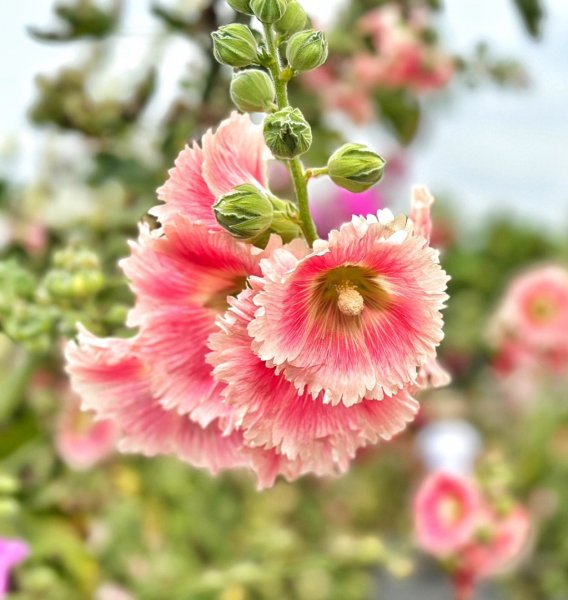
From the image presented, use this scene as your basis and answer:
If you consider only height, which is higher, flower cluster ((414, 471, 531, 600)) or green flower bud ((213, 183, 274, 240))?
green flower bud ((213, 183, 274, 240))

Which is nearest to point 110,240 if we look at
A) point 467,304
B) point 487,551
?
point 487,551

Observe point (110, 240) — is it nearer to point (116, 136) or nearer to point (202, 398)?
point (116, 136)

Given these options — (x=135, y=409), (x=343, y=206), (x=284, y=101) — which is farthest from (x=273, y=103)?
(x=343, y=206)

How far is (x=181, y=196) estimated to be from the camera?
225 mm

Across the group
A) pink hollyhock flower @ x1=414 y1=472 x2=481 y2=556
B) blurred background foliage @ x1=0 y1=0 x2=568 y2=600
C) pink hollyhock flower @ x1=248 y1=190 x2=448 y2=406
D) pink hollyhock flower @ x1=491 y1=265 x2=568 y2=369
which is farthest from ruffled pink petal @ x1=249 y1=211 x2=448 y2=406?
pink hollyhock flower @ x1=491 y1=265 x2=568 y2=369

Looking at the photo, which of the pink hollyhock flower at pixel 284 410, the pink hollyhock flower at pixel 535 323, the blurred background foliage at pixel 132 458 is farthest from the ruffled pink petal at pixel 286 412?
the pink hollyhock flower at pixel 535 323

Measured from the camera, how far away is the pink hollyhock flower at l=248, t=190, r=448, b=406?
0.20m

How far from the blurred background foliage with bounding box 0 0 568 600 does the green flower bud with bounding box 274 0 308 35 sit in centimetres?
13

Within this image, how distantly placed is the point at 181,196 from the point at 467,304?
2.30ft

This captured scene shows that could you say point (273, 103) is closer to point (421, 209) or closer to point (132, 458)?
point (421, 209)

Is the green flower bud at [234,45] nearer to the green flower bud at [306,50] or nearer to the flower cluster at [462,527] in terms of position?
the green flower bud at [306,50]

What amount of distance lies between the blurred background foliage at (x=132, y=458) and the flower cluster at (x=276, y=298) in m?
0.07

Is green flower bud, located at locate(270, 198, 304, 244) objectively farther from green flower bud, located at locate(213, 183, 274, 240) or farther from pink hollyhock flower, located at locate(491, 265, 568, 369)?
pink hollyhock flower, located at locate(491, 265, 568, 369)

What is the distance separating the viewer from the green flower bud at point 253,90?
211mm
